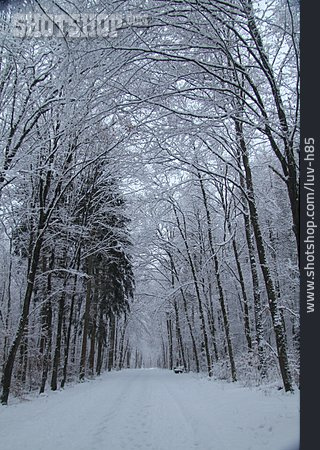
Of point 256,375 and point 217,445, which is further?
point 256,375

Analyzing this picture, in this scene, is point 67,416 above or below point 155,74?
below

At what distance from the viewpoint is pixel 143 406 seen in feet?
31.3

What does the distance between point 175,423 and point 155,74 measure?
6.79 metres

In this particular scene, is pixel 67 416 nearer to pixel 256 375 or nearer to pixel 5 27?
pixel 256 375
